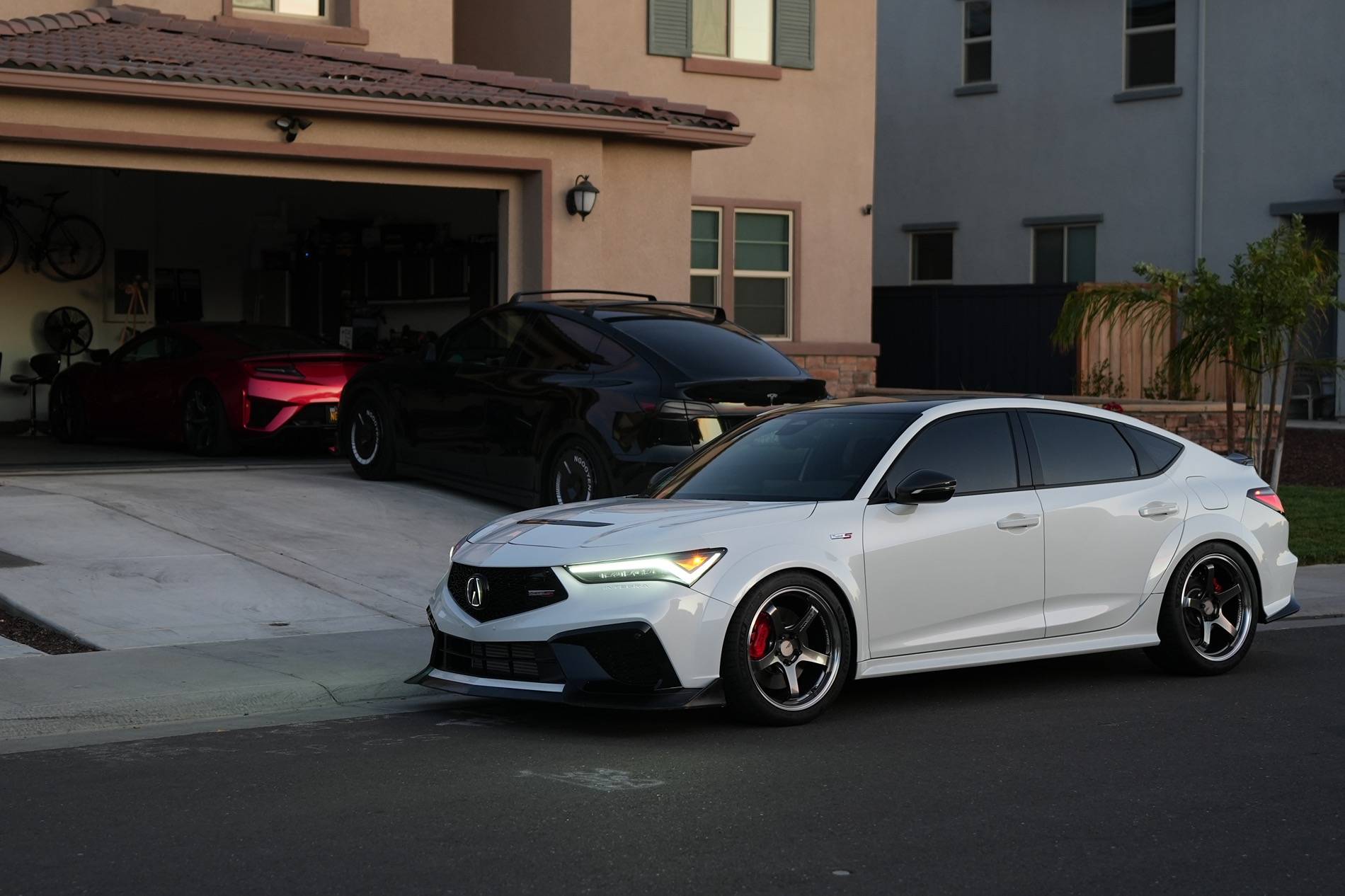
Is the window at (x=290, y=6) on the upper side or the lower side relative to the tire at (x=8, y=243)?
upper

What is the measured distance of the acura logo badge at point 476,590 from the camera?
799cm

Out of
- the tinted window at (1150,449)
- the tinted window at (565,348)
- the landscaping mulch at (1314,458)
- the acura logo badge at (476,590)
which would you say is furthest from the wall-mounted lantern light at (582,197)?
the acura logo badge at (476,590)

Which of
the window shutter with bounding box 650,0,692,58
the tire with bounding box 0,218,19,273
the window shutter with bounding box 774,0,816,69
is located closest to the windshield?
the window shutter with bounding box 650,0,692,58

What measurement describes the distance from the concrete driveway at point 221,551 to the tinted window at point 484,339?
3.86 ft

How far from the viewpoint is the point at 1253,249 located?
15.0 meters

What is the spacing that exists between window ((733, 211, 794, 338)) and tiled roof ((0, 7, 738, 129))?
3.74 metres

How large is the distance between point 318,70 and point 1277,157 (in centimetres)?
1567

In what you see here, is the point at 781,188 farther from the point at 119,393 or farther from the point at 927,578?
the point at 927,578

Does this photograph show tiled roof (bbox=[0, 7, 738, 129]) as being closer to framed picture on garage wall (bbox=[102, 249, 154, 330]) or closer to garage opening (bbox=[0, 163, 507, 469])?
garage opening (bbox=[0, 163, 507, 469])

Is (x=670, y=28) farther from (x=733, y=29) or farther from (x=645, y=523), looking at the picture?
(x=645, y=523)

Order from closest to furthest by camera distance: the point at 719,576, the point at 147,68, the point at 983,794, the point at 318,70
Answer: the point at 983,794
the point at 719,576
the point at 147,68
the point at 318,70

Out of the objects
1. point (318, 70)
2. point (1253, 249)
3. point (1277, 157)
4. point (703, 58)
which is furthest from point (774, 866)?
point (1277, 157)

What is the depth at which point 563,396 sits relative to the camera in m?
13.3

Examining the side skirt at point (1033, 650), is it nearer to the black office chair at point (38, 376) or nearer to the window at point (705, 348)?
the window at point (705, 348)
